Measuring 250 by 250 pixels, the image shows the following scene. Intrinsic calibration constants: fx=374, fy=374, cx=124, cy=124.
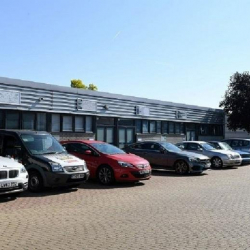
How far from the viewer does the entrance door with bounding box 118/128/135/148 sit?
2630cm

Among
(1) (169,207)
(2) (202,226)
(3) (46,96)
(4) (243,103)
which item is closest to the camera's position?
(2) (202,226)

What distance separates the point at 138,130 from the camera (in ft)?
92.1

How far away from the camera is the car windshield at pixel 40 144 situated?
11.8 m

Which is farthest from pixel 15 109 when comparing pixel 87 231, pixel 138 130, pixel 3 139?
pixel 87 231

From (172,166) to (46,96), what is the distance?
348 inches

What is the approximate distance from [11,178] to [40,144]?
9.23 feet

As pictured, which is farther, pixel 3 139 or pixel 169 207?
pixel 3 139

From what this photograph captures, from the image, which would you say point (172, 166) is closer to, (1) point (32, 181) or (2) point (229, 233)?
(1) point (32, 181)

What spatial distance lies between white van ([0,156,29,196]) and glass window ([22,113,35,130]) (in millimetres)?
10611

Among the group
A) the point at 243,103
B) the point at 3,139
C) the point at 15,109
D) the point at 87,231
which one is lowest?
the point at 87,231

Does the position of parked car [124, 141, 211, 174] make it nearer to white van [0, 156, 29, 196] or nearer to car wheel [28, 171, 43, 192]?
car wheel [28, 171, 43, 192]

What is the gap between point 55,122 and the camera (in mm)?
22109

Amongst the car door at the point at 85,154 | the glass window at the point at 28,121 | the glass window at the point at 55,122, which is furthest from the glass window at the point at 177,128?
the car door at the point at 85,154

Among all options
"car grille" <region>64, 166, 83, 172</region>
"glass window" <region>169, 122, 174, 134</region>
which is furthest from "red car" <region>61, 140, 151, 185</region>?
"glass window" <region>169, 122, 174, 134</region>
